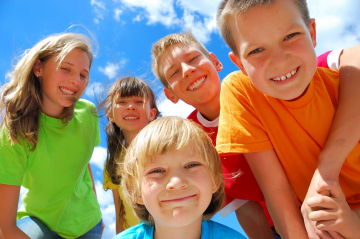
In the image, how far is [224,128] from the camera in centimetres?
210

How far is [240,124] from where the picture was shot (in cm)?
206

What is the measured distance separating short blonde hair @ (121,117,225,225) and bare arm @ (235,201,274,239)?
45 centimetres

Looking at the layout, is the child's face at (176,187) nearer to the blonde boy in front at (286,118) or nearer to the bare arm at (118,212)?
the blonde boy in front at (286,118)

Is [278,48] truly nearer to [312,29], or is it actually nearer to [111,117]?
[312,29]

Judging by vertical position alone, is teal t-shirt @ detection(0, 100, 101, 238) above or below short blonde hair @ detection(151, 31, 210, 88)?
below

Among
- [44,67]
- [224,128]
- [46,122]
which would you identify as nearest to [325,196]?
[224,128]

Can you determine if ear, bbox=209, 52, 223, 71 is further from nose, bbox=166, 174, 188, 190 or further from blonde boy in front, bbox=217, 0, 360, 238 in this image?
nose, bbox=166, 174, 188, 190

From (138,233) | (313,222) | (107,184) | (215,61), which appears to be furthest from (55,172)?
(313,222)

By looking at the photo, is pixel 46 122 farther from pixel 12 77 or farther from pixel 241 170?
pixel 241 170

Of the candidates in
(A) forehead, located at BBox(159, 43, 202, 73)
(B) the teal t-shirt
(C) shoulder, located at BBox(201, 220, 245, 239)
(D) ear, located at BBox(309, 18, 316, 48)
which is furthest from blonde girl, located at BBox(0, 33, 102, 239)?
(D) ear, located at BBox(309, 18, 316, 48)

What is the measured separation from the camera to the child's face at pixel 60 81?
3.37 metres

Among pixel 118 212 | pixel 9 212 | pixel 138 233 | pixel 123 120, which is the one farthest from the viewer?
pixel 118 212

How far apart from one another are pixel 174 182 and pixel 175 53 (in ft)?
6.63

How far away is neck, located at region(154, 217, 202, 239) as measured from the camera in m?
2.05
